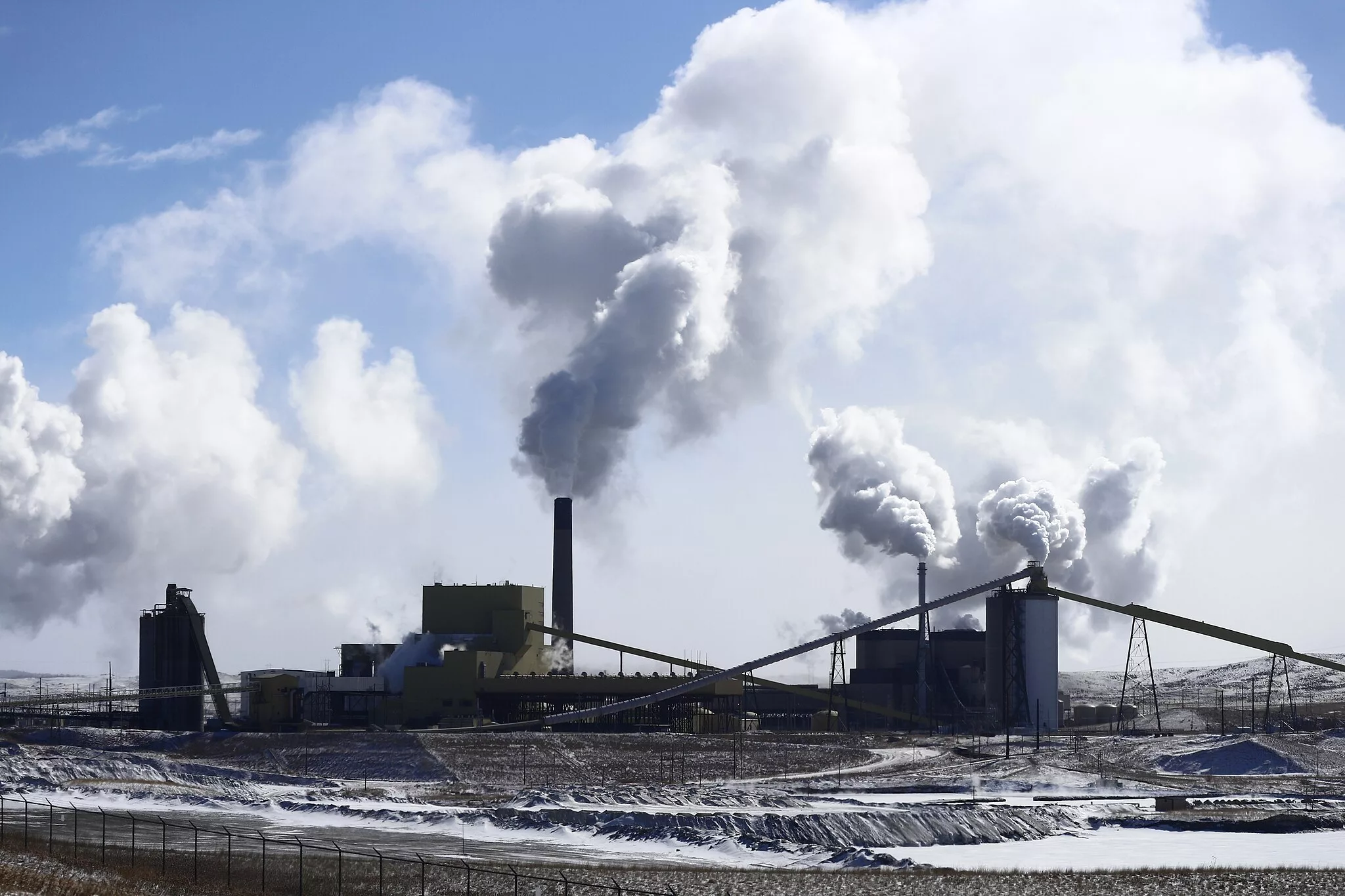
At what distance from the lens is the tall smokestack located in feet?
431

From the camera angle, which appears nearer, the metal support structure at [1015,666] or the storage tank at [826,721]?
the storage tank at [826,721]

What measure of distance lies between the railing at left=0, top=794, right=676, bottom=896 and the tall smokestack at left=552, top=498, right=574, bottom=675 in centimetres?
7506

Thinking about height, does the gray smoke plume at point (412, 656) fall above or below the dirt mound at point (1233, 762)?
above

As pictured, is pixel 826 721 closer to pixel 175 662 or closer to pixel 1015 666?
pixel 1015 666

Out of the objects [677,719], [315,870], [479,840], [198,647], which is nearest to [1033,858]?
[479,840]

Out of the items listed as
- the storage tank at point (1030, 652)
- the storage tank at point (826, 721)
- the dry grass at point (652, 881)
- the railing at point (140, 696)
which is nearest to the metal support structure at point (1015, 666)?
the storage tank at point (1030, 652)

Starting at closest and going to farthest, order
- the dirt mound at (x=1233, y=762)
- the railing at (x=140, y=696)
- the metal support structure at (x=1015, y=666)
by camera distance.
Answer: the dirt mound at (x=1233, y=762)
the railing at (x=140, y=696)
the metal support structure at (x=1015, y=666)

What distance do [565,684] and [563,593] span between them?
49.4ft

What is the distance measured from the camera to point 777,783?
79562 millimetres

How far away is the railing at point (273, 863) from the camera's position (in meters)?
40.2

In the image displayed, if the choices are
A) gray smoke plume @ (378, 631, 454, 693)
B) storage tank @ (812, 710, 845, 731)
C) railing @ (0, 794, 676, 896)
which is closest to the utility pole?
storage tank @ (812, 710, 845, 731)

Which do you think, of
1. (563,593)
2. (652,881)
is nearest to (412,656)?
(563,593)

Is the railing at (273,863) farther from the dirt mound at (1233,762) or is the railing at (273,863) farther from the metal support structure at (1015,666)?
the metal support structure at (1015,666)

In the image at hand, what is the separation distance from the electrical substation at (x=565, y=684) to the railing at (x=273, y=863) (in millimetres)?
55381
